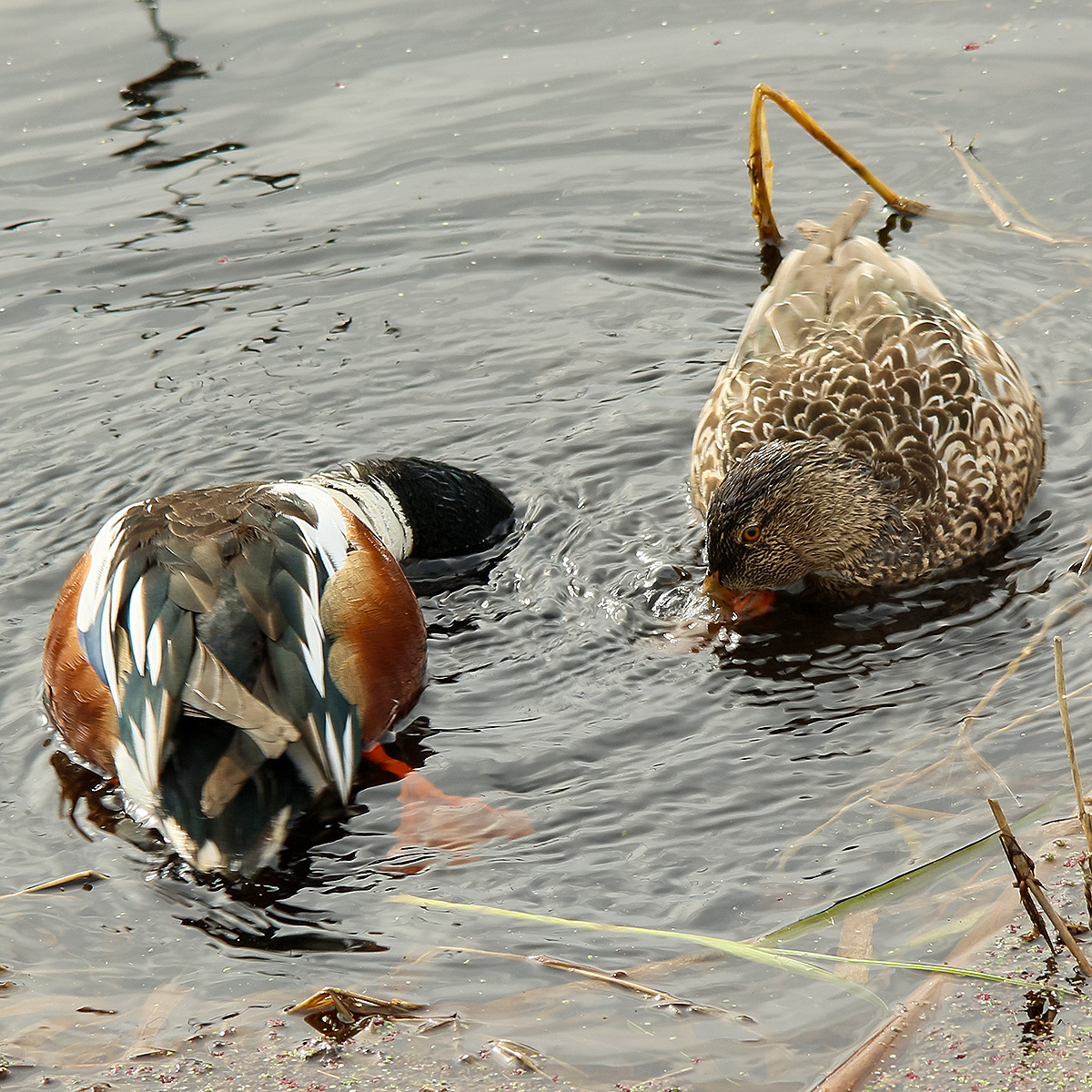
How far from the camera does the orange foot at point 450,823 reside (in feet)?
16.0

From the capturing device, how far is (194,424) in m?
7.50

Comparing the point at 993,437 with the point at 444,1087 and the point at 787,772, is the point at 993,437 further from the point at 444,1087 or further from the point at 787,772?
the point at 444,1087

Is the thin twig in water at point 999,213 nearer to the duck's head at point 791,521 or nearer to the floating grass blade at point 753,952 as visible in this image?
the duck's head at point 791,521

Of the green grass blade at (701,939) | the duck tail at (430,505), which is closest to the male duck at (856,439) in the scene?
the duck tail at (430,505)

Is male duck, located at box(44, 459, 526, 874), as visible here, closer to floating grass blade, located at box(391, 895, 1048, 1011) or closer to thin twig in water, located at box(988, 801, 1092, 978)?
floating grass blade, located at box(391, 895, 1048, 1011)

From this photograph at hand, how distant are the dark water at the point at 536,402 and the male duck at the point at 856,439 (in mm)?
209

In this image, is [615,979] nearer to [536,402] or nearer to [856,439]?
[856,439]

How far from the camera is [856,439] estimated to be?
254 inches

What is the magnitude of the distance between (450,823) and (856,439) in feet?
8.71

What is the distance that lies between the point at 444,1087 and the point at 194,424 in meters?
4.45

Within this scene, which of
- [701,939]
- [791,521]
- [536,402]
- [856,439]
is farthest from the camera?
[536,402]

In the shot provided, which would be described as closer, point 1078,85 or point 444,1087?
point 444,1087

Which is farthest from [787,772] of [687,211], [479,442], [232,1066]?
[687,211]

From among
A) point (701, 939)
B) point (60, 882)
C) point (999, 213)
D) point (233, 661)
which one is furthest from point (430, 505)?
point (999, 213)
